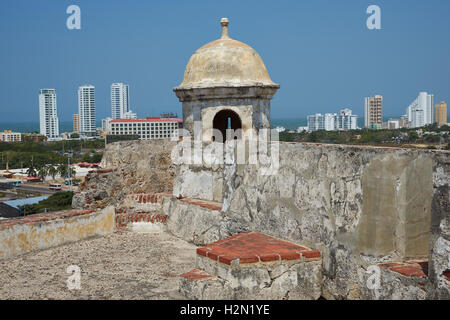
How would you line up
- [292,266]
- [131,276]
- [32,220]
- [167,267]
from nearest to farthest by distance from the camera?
[292,266]
[131,276]
[167,267]
[32,220]

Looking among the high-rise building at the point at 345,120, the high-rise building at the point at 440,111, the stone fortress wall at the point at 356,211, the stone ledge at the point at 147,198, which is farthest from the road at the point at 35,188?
the high-rise building at the point at 345,120

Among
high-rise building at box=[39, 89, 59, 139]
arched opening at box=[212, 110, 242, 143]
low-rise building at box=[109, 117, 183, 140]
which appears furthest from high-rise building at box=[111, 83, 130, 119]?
arched opening at box=[212, 110, 242, 143]

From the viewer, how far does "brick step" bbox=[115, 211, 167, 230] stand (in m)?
8.70

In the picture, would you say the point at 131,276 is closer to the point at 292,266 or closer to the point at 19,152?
the point at 292,266

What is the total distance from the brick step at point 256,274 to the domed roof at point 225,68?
13.9ft

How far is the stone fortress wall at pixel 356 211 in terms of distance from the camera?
3838 millimetres

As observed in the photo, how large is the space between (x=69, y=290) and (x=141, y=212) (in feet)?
11.8

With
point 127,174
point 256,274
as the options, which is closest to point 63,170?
point 127,174

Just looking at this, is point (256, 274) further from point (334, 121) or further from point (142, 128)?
point (334, 121)

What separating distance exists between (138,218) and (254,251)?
159 inches

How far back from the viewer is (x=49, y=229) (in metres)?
7.43

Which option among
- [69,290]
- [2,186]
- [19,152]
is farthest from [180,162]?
[19,152]

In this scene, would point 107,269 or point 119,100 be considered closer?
point 107,269

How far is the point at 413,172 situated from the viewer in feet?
13.8
